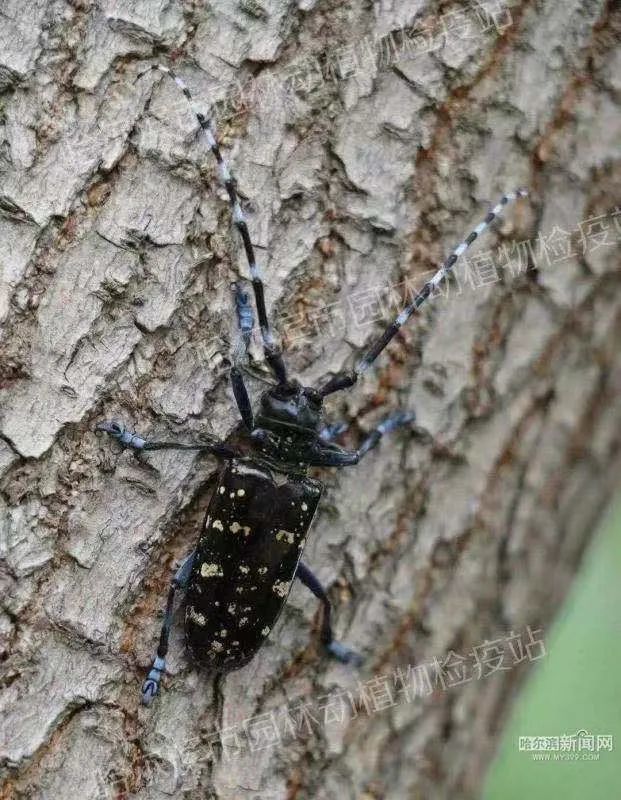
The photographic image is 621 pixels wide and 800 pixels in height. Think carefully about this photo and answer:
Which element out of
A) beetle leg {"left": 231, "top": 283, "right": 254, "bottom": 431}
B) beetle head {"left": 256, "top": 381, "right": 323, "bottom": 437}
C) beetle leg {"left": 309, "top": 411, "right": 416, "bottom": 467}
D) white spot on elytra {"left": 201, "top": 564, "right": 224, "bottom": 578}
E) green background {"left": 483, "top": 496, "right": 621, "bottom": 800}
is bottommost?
green background {"left": 483, "top": 496, "right": 621, "bottom": 800}

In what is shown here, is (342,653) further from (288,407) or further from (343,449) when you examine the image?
(288,407)

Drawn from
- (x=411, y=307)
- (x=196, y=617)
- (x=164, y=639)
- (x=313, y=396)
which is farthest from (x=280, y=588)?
(x=411, y=307)

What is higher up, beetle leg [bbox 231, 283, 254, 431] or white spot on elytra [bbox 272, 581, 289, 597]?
beetle leg [bbox 231, 283, 254, 431]

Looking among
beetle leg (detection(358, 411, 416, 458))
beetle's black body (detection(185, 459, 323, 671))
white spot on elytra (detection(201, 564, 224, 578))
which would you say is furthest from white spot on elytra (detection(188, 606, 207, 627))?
beetle leg (detection(358, 411, 416, 458))

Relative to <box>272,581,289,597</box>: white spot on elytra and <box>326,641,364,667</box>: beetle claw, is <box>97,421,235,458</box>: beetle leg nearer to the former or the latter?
<box>272,581,289,597</box>: white spot on elytra

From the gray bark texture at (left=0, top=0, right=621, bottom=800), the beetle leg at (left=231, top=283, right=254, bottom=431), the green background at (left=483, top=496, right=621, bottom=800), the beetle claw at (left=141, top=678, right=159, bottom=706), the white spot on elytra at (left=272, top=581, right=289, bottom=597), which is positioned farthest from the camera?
the green background at (left=483, top=496, right=621, bottom=800)

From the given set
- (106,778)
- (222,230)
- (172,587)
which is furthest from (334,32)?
(106,778)

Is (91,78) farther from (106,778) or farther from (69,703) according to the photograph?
(106,778)
